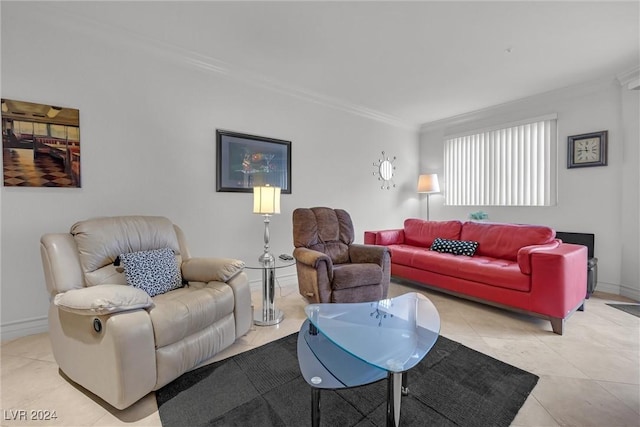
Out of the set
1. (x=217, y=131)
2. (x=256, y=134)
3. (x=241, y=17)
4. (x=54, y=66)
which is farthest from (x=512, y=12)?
(x=54, y=66)

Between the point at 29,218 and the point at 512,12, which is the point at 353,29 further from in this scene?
the point at 29,218

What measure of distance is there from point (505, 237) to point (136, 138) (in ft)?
13.1

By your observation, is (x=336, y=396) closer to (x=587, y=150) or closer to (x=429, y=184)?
(x=429, y=184)

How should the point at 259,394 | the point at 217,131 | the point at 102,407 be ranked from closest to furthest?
the point at 102,407
the point at 259,394
the point at 217,131

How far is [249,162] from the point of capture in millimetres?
3381

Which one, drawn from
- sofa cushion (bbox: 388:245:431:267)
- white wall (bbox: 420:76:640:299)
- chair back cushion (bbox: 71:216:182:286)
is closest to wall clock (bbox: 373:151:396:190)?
sofa cushion (bbox: 388:245:431:267)

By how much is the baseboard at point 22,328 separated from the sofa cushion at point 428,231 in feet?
13.5

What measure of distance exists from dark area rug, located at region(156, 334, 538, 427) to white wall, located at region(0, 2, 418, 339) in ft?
5.26

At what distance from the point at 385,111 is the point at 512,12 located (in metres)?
2.42

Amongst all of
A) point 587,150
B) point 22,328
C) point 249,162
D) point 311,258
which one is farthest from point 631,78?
point 22,328

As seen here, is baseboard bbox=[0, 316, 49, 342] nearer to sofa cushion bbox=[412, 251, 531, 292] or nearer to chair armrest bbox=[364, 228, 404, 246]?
chair armrest bbox=[364, 228, 404, 246]

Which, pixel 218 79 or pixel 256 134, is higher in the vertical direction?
pixel 218 79

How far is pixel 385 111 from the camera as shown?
4602 millimetres

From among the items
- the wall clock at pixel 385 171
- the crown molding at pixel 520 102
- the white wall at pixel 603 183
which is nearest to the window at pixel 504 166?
the white wall at pixel 603 183
